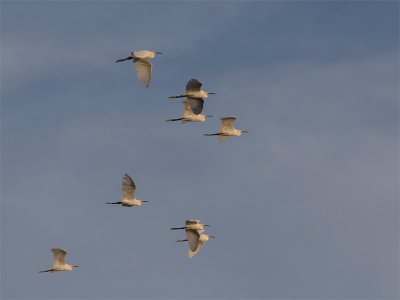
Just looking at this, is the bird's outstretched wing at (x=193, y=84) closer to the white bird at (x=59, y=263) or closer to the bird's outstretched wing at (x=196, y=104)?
the bird's outstretched wing at (x=196, y=104)

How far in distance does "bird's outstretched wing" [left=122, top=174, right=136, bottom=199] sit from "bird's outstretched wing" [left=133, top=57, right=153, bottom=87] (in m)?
12.2

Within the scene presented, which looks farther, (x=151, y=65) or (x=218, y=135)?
(x=218, y=135)

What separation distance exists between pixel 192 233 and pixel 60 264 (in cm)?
1407

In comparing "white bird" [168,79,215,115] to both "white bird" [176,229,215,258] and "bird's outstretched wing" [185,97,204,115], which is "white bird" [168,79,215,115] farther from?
"white bird" [176,229,215,258]

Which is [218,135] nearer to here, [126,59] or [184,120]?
[184,120]

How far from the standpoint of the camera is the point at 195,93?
6294 inches

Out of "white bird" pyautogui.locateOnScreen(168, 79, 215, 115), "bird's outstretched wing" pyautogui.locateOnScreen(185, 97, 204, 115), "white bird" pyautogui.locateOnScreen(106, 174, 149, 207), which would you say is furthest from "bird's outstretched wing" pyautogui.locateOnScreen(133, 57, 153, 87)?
"white bird" pyautogui.locateOnScreen(106, 174, 149, 207)

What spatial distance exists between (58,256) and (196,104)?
69.5 ft

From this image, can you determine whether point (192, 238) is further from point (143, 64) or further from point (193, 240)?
point (143, 64)

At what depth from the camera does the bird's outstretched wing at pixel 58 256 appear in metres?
163

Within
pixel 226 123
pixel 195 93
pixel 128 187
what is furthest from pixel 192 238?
pixel 195 93

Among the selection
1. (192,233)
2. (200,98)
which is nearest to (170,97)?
(200,98)

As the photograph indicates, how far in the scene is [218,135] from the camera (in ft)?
553

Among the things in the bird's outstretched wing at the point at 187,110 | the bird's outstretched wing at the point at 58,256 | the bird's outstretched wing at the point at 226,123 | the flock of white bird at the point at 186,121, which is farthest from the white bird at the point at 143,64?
the bird's outstretched wing at the point at 58,256
